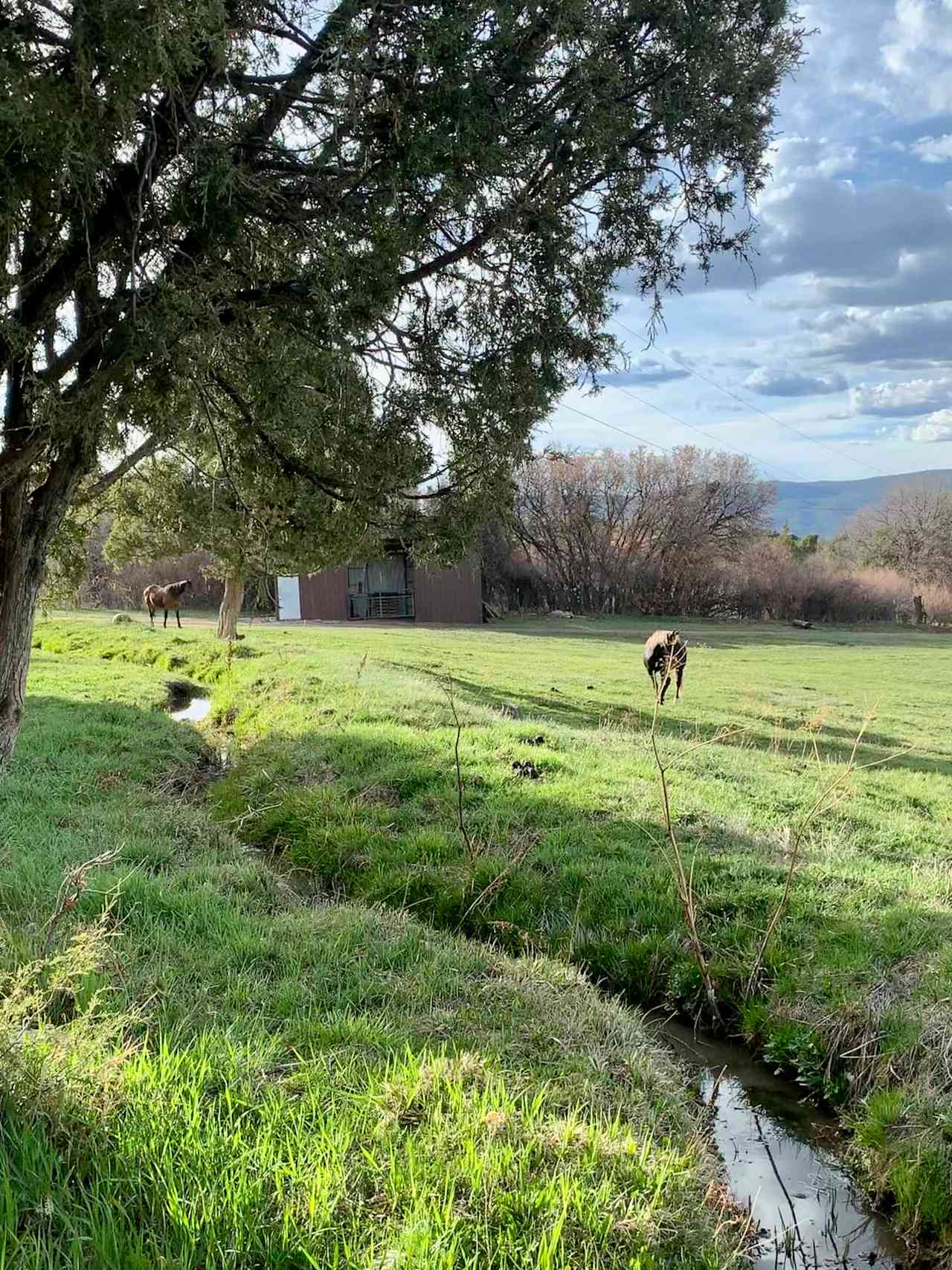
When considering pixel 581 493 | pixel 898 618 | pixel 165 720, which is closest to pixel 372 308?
pixel 165 720

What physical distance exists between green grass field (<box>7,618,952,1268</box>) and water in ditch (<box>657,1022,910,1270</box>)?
0.14 meters

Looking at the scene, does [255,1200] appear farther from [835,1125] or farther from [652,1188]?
[835,1125]

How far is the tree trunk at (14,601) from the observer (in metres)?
7.23

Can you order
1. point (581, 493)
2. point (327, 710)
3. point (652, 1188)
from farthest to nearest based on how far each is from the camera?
point (581, 493)
point (327, 710)
point (652, 1188)

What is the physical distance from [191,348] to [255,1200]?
502 centimetres

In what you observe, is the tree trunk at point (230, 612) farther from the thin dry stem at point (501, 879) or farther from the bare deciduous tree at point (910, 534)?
the bare deciduous tree at point (910, 534)

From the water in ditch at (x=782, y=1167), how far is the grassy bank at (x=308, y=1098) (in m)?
0.33

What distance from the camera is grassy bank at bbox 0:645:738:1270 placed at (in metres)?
2.41

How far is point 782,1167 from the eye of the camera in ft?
12.7

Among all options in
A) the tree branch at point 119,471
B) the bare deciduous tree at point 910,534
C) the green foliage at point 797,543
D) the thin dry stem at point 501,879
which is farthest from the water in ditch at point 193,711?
the bare deciduous tree at point 910,534

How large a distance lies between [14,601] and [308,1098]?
5.94 meters

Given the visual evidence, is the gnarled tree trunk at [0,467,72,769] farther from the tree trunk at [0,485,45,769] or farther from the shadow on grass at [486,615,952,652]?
the shadow on grass at [486,615,952,652]

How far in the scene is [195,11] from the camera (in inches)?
171

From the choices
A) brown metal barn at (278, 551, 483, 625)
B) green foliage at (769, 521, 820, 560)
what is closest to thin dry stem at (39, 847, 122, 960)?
brown metal barn at (278, 551, 483, 625)
